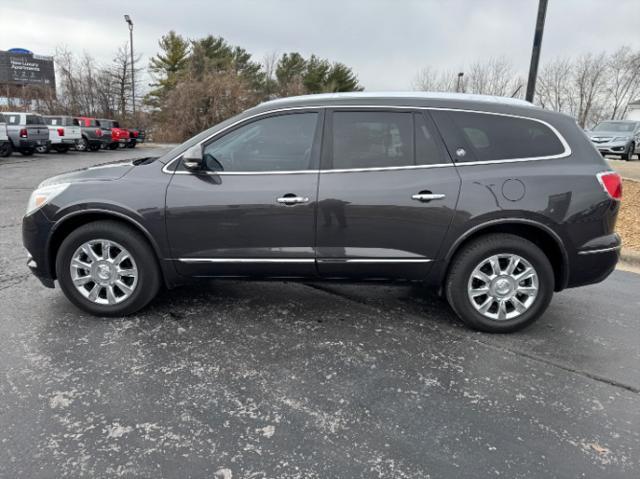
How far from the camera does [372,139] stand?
349cm

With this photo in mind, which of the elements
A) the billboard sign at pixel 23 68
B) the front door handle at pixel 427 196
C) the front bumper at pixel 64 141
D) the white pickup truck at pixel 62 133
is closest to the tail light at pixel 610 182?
the front door handle at pixel 427 196

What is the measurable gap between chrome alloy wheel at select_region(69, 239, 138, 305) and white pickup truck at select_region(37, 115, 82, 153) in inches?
817

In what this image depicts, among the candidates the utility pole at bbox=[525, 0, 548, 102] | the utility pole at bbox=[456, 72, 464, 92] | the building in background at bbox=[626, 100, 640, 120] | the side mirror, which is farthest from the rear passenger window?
the building in background at bbox=[626, 100, 640, 120]

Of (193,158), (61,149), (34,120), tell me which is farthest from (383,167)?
(61,149)

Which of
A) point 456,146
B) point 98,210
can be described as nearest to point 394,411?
point 456,146

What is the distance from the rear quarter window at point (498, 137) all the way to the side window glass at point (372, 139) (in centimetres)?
31

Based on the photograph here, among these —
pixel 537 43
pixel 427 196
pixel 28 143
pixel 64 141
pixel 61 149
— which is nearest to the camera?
pixel 427 196

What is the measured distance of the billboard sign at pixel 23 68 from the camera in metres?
43.5

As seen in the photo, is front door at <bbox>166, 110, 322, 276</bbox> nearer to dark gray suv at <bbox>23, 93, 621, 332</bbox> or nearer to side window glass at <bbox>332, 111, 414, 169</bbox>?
dark gray suv at <bbox>23, 93, 621, 332</bbox>

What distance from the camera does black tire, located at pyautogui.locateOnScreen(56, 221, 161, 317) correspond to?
3.58m

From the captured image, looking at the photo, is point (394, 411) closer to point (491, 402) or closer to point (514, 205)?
point (491, 402)

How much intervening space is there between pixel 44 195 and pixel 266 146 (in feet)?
5.91

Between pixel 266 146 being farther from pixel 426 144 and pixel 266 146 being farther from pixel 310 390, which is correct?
pixel 310 390

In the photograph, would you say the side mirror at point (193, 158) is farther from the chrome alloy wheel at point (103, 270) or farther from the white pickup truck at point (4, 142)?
the white pickup truck at point (4, 142)
